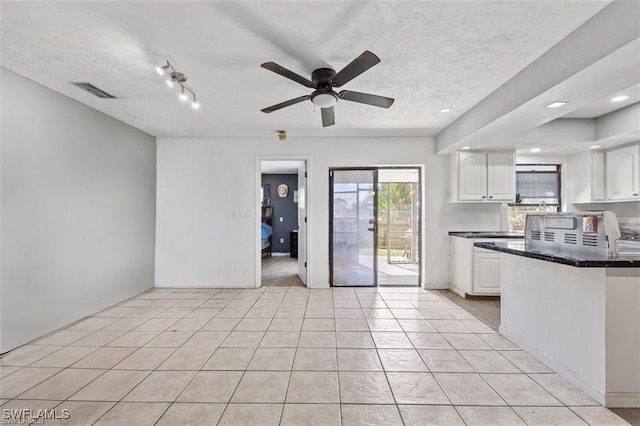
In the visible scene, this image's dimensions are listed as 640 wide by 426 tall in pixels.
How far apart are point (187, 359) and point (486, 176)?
14.2 ft

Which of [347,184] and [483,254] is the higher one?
[347,184]

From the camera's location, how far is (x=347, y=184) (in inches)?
184

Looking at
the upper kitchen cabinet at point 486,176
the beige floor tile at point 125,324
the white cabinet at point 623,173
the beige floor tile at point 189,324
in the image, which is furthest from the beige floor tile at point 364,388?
the white cabinet at point 623,173

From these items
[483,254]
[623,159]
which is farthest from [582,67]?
[623,159]

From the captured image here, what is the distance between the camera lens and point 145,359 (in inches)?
92.9

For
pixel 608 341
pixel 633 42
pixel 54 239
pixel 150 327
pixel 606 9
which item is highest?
pixel 606 9

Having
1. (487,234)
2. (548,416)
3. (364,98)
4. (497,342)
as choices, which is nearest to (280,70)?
(364,98)

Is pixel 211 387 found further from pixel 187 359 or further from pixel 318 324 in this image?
pixel 318 324

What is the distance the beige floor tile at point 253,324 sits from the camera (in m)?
2.97

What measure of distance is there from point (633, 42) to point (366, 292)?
361 cm

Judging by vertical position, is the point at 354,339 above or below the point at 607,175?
below

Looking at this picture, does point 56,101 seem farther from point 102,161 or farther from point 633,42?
point 633,42

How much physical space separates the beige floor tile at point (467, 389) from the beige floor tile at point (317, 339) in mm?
918

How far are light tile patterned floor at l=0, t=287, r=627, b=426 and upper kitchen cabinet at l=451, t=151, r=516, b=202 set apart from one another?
5.99 feet
